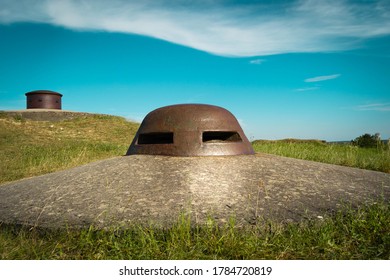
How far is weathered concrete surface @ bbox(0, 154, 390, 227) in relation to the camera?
8.85ft

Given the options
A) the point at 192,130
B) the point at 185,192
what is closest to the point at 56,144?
the point at 192,130

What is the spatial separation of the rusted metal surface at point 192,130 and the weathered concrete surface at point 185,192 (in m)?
0.21

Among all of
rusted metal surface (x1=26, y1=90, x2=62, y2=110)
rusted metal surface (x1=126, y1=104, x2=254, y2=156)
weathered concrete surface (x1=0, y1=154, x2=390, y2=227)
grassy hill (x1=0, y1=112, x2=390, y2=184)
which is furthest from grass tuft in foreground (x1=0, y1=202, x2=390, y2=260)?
rusted metal surface (x1=26, y1=90, x2=62, y2=110)

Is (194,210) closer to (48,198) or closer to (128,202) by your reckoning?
(128,202)

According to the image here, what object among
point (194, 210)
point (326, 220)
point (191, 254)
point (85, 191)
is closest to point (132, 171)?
point (85, 191)

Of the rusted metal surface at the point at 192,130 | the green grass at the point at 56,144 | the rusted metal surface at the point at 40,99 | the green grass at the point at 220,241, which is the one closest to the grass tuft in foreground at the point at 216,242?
the green grass at the point at 220,241

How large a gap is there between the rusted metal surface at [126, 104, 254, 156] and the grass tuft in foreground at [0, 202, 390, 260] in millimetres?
1810

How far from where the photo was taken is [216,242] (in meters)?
Result: 2.16

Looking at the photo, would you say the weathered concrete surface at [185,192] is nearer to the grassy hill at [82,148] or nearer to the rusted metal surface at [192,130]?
the rusted metal surface at [192,130]

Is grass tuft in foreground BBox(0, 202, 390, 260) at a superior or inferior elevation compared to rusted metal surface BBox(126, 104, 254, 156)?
inferior

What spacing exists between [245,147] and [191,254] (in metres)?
2.73

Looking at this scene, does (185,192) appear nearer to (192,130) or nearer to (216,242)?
(216,242)

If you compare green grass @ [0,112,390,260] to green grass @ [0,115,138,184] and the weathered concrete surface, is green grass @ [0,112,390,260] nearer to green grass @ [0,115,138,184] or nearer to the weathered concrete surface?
the weathered concrete surface

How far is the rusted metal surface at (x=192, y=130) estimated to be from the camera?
4.24 metres
